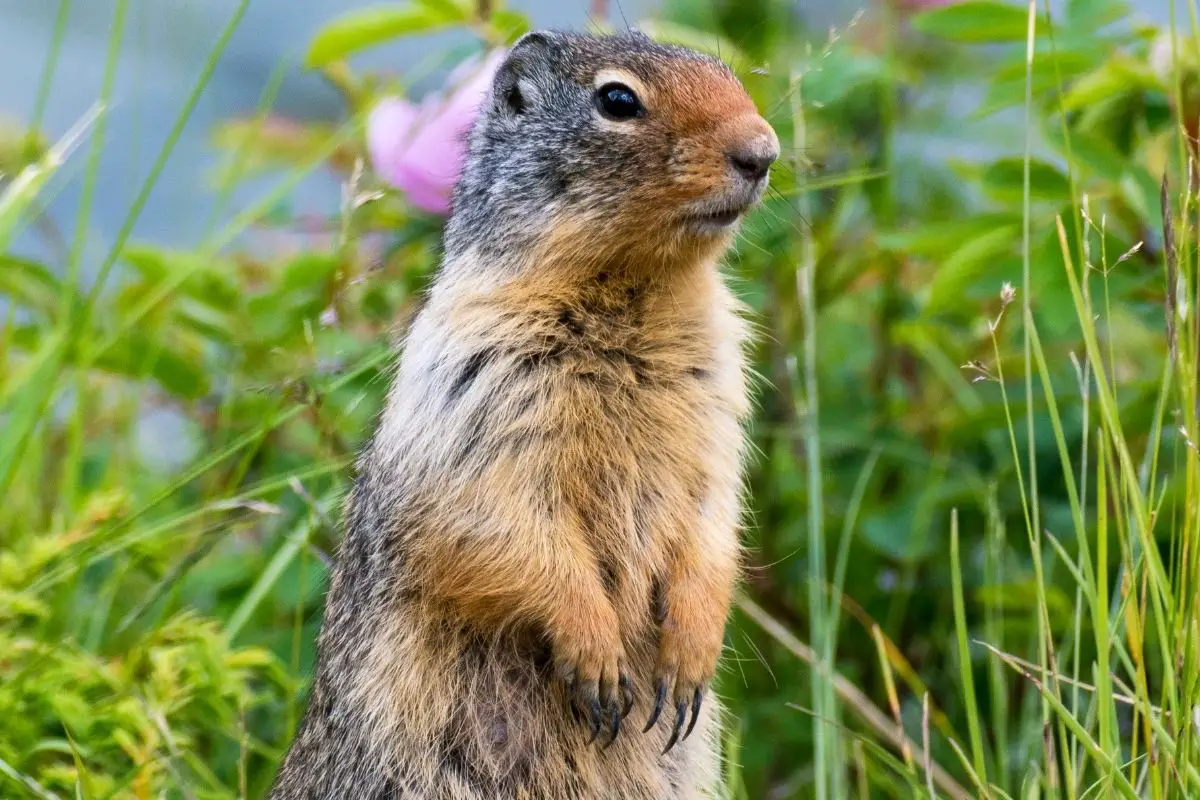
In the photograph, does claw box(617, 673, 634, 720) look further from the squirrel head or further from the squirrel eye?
the squirrel eye

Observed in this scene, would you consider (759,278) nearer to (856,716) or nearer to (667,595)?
(856,716)

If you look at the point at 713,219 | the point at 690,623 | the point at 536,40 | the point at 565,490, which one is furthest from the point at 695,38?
the point at 690,623

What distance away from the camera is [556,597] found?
257cm

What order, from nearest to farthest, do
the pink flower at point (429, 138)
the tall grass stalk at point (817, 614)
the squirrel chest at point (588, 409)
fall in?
1. the squirrel chest at point (588, 409)
2. the tall grass stalk at point (817, 614)
3. the pink flower at point (429, 138)

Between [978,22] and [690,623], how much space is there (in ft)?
4.81

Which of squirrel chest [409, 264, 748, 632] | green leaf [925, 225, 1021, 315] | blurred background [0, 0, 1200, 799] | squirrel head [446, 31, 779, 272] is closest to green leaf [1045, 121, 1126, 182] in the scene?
blurred background [0, 0, 1200, 799]

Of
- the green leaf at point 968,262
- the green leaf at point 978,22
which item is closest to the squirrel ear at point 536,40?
the green leaf at point 978,22

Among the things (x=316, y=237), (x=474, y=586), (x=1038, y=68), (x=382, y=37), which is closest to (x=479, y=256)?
(x=474, y=586)

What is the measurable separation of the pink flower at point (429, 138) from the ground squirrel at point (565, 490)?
2.13 ft

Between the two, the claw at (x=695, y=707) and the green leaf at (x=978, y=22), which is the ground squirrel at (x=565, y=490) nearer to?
the claw at (x=695, y=707)

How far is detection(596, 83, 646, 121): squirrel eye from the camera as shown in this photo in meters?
2.73

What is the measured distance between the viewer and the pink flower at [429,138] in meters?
3.45

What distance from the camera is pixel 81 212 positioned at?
11.2ft

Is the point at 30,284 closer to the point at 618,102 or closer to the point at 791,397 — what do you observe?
the point at 618,102
